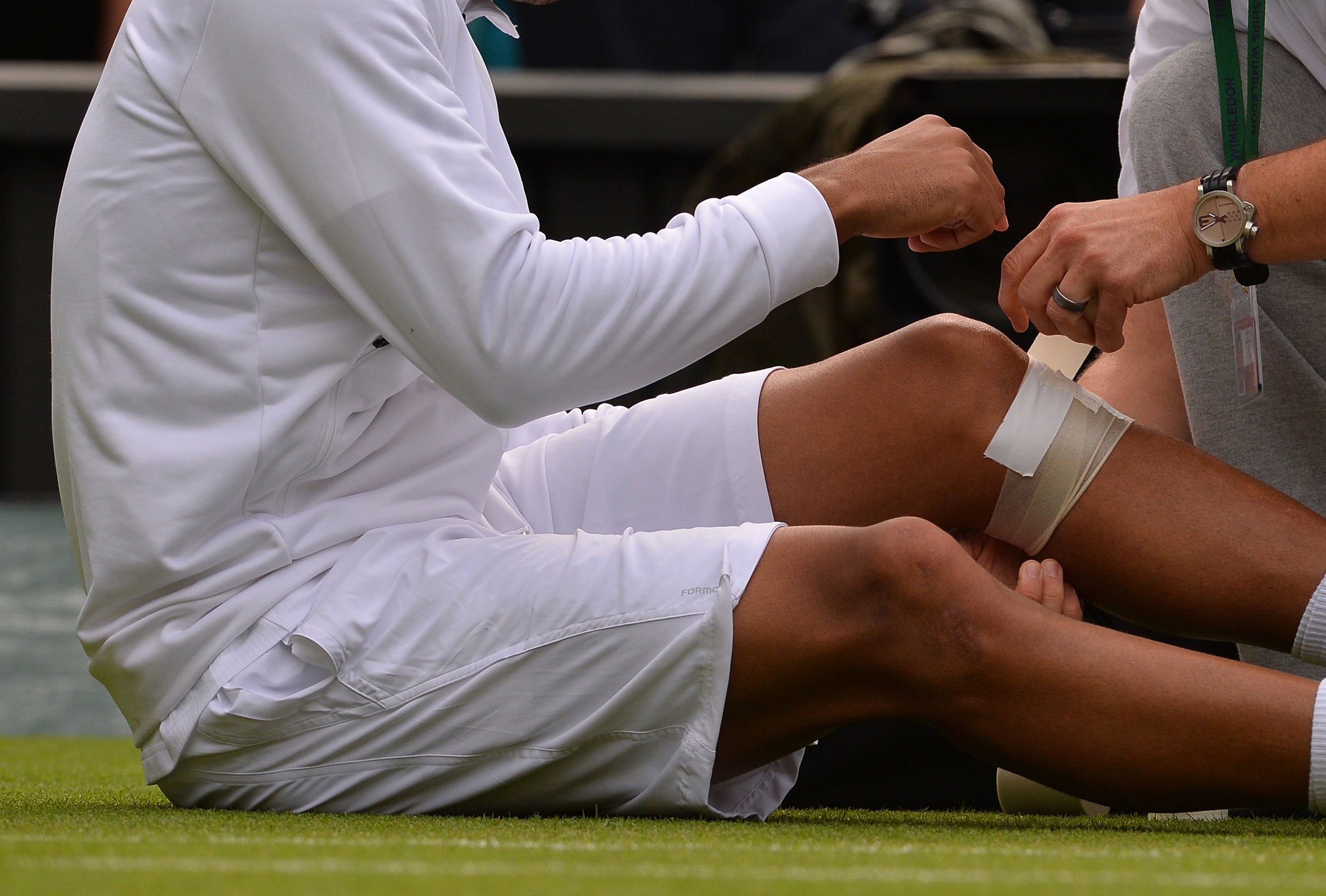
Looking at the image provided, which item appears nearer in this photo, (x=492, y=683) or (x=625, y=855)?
(x=625, y=855)

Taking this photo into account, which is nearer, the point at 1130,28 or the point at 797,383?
the point at 797,383

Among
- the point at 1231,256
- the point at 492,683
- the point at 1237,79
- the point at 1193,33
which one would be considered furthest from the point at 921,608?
the point at 1193,33

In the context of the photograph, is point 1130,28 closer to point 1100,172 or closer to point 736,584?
point 1100,172

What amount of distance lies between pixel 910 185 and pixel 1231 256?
0.24 meters

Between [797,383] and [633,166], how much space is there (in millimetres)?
2322

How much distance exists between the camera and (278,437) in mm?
969

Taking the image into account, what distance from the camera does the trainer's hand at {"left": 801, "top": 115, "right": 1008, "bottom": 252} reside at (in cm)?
105

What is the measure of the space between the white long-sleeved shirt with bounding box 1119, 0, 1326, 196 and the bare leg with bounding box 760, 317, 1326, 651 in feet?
1.23

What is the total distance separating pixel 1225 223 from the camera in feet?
3.53

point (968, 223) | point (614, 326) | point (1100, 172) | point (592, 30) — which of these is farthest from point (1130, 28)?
point (614, 326)

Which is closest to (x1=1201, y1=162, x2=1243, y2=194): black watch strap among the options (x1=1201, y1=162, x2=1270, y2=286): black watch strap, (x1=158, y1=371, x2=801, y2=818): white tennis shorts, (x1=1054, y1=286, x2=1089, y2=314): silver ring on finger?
(x1=1201, y1=162, x2=1270, y2=286): black watch strap

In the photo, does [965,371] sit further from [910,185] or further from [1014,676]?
[1014,676]

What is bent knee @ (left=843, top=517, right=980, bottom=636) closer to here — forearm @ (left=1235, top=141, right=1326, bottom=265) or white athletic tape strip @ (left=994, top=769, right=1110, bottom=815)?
white athletic tape strip @ (left=994, top=769, right=1110, bottom=815)

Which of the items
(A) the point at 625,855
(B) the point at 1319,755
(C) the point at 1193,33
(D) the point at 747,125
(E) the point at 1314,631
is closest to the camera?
(A) the point at 625,855
